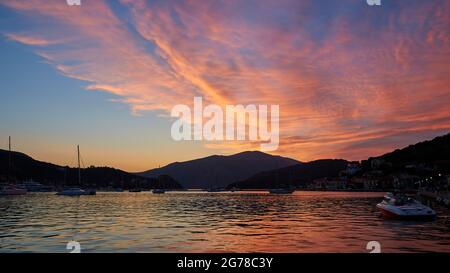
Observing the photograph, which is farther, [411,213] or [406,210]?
[406,210]

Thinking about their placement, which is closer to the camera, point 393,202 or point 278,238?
point 278,238

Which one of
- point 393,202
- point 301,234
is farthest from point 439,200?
point 301,234

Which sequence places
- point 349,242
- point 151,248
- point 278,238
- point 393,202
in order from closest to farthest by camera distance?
point 151,248, point 349,242, point 278,238, point 393,202

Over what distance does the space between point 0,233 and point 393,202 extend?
44.4 meters

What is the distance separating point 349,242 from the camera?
29125 millimetres

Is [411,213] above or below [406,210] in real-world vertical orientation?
below
